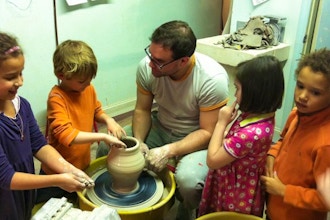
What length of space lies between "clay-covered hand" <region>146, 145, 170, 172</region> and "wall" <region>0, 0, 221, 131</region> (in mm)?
1231

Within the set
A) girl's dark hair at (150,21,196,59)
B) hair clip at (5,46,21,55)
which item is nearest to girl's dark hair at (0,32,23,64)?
hair clip at (5,46,21,55)

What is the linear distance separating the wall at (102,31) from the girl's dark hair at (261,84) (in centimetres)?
160

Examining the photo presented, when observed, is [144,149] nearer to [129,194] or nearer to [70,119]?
[129,194]

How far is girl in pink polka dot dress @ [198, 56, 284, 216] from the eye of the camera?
4.05 ft

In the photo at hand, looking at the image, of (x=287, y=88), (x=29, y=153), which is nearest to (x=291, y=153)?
(x=29, y=153)

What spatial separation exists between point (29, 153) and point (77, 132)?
0.23 metres

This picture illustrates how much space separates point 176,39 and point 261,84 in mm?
543

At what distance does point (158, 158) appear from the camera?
1.66 meters

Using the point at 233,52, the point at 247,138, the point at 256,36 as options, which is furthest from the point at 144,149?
the point at 256,36

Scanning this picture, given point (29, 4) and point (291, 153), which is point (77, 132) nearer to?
point (291, 153)

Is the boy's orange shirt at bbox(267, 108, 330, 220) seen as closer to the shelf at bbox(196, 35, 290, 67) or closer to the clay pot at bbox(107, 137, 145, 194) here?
the clay pot at bbox(107, 137, 145, 194)

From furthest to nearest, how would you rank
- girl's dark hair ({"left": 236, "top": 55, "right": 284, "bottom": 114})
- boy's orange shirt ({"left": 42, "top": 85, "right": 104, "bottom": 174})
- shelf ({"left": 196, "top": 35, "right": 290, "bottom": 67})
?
1. shelf ({"left": 196, "top": 35, "right": 290, "bottom": 67})
2. boy's orange shirt ({"left": 42, "top": 85, "right": 104, "bottom": 174})
3. girl's dark hair ({"left": 236, "top": 55, "right": 284, "bottom": 114})

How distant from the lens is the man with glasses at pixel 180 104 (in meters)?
1.64

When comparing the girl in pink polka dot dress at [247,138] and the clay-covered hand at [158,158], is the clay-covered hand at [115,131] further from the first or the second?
the girl in pink polka dot dress at [247,138]
